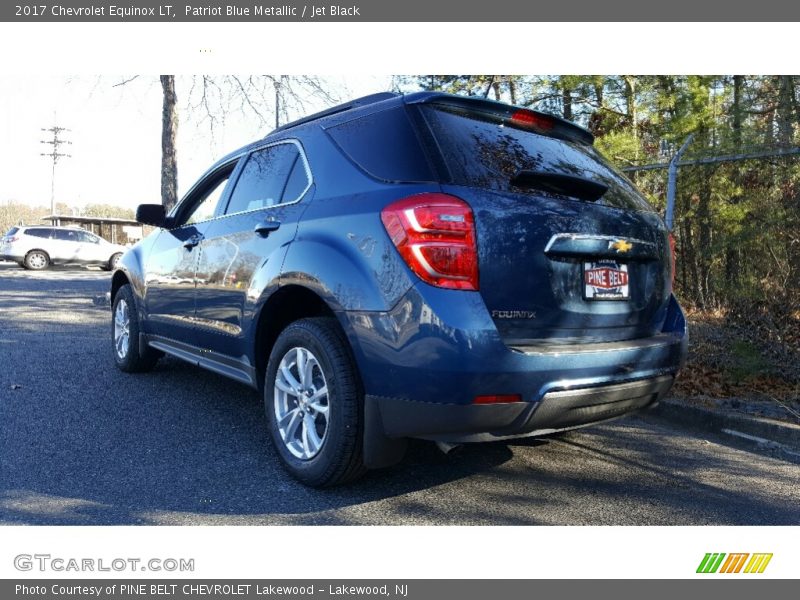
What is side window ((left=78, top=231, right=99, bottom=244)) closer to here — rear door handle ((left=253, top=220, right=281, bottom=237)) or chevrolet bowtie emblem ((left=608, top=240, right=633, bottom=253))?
rear door handle ((left=253, top=220, right=281, bottom=237))

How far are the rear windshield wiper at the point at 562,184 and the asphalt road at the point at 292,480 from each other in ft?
4.92

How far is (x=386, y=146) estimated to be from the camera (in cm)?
276

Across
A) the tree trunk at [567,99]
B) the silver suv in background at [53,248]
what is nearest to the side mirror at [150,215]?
the tree trunk at [567,99]

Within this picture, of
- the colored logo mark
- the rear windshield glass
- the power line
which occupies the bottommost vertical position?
the colored logo mark

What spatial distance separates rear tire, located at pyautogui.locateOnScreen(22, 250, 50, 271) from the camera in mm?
A: 21609

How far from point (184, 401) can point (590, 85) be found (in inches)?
331

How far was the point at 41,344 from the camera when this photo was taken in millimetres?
6645

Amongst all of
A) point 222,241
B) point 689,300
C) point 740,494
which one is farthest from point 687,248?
point 222,241

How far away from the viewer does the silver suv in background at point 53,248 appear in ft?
70.6

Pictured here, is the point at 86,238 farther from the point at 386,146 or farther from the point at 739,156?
the point at 386,146

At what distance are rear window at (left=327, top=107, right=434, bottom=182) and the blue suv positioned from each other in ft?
0.03

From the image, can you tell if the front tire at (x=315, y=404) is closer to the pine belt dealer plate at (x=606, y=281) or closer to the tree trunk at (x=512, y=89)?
the pine belt dealer plate at (x=606, y=281)

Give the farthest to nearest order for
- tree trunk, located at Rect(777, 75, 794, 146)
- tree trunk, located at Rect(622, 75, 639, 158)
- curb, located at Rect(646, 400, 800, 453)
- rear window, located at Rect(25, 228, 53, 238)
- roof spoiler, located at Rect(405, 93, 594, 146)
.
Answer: rear window, located at Rect(25, 228, 53, 238)
tree trunk, located at Rect(622, 75, 639, 158)
tree trunk, located at Rect(777, 75, 794, 146)
curb, located at Rect(646, 400, 800, 453)
roof spoiler, located at Rect(405, 93, 594, 146)

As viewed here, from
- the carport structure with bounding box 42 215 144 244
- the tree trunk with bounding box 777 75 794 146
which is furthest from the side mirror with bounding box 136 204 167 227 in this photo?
the carport structure with bounding box 42 215 144 244
